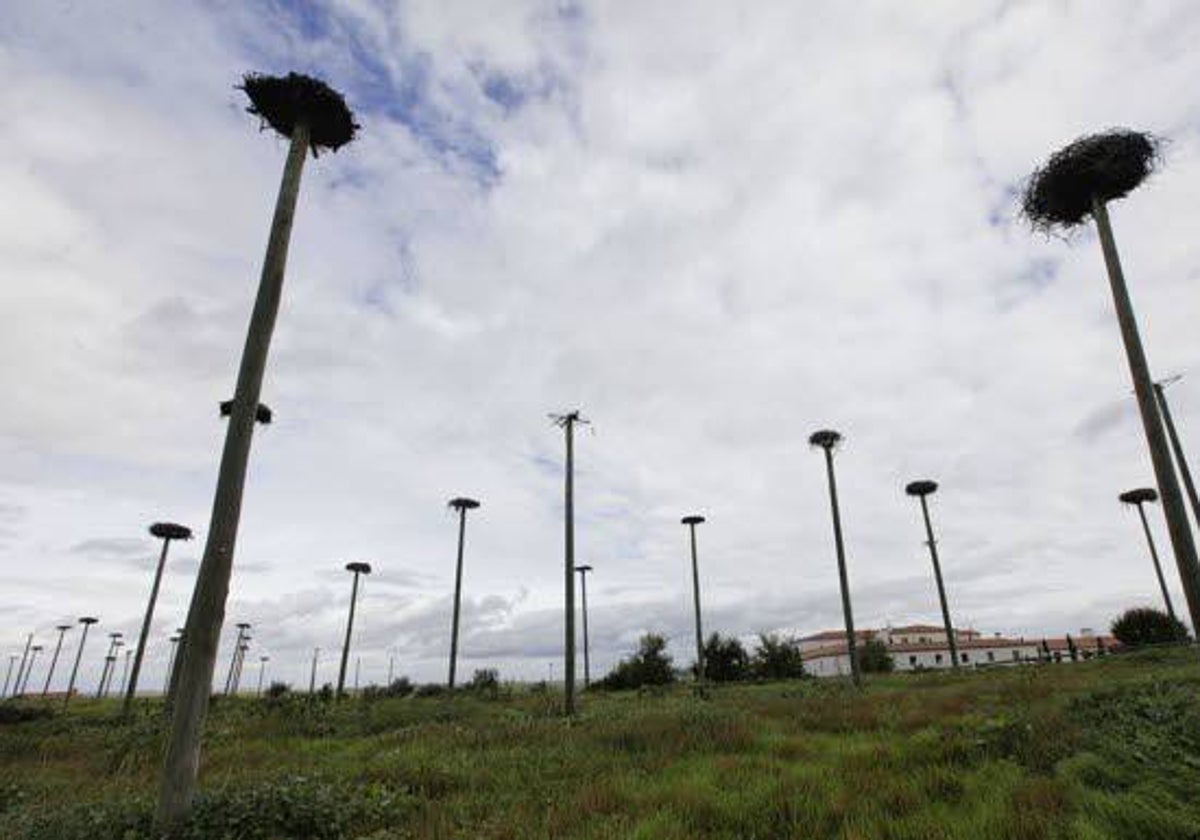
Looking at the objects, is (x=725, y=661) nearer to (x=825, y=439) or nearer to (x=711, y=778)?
(x=825, y=439)

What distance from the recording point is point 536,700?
2666 cm

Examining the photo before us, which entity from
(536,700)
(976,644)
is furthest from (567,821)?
(976,644)

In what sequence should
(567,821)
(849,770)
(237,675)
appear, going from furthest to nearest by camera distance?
(237,675) < (849,770) < (567,821)

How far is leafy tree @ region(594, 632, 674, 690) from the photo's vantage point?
40.5 m

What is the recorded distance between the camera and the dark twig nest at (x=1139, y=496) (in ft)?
110

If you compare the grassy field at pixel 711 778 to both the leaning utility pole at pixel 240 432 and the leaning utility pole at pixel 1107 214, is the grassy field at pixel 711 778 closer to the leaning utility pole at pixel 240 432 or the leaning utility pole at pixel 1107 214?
the leaning utility pole at pixel 240 432

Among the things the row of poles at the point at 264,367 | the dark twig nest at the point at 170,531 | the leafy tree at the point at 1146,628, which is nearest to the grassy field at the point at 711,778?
the row of poles at the point at 264,367

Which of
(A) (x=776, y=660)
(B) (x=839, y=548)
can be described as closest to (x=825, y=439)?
(B) (x=839, y=548)

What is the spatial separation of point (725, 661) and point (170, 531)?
3054 cm

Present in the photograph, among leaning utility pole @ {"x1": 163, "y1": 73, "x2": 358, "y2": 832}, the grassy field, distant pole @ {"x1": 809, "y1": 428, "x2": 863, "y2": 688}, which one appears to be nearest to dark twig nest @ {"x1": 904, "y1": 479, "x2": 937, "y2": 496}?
distant pole @ {"x1": 809, "y1": 428, "x2": 863, "y2": 688}

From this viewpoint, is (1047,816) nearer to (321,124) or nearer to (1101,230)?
(1101,230)

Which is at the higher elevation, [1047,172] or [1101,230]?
[1047,172]

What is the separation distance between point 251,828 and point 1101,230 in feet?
48.4

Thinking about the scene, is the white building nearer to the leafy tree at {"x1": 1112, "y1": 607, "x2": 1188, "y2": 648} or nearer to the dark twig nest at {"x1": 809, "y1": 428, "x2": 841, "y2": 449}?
the leafy tree at {"x1": 1112, "y1": 607, "x2": 1188, "y2": 648}
